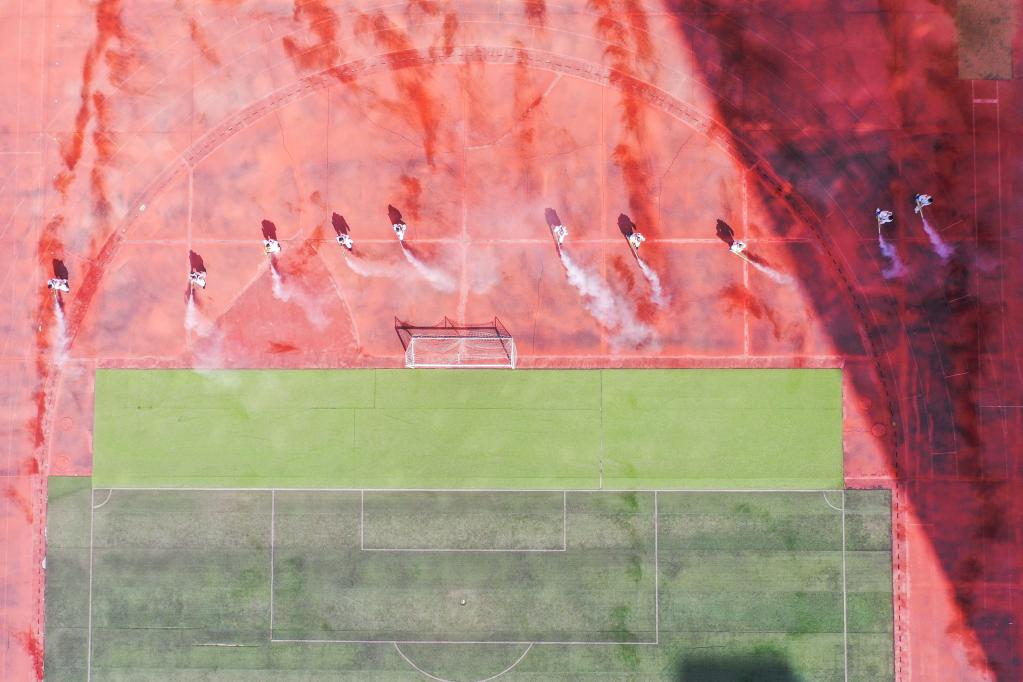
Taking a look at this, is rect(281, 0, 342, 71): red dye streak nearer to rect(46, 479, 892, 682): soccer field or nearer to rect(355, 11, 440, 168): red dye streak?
rect(355, 11, 440, 168): red dye streak

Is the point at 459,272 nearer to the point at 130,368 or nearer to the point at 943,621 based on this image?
the point at 130,368

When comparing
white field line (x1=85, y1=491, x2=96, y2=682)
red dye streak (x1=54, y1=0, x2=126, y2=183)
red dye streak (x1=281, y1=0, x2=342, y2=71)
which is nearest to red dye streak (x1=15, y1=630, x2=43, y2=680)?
white field line (x1=85, y1=491, x2=96, y2=682)

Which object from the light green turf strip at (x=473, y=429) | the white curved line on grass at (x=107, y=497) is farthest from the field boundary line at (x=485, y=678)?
the white curved line on grass at (x=107, y=497)

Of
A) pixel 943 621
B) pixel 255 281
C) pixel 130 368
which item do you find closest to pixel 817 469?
A: pixel 943 621

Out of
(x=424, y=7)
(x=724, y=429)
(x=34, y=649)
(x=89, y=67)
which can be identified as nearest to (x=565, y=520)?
(x=724, y=429)

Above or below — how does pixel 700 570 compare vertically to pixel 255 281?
below

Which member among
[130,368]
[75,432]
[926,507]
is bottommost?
[926,507]

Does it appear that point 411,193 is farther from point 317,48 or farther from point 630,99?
point 630,99
